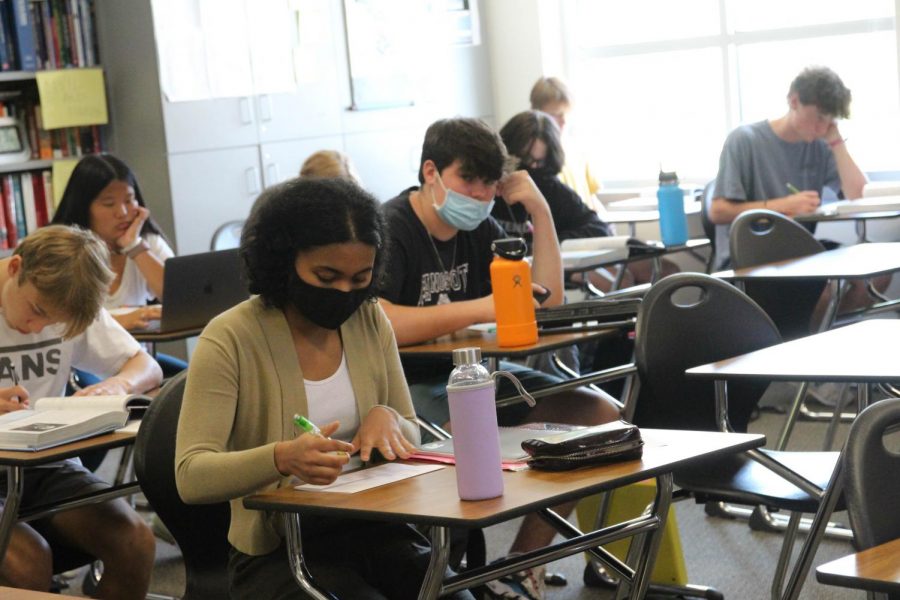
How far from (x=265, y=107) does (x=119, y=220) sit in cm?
171

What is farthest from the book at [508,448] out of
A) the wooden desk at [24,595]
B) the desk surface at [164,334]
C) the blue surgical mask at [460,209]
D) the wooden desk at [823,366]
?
the desk surface at [164,334]

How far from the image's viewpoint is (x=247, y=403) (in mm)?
1941

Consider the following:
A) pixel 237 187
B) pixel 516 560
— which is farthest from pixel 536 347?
pixel 237 187

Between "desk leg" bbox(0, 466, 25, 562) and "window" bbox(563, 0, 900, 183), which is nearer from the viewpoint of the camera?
"desk leg" bbox(0, 466, 25, 562)

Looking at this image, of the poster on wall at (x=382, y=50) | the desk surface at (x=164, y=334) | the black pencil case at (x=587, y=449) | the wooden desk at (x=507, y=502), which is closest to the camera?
the wooden desk at (x=507, y=502)

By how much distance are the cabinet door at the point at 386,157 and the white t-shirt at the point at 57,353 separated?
3.10 meters

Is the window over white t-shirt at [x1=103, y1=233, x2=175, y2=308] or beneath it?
over

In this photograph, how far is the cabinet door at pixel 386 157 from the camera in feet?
19.8

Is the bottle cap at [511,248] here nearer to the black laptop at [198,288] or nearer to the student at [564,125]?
the black laptop at [198,288]

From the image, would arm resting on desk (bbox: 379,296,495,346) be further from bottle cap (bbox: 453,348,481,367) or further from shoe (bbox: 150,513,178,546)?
bottle cap (bbox: 453,348,481,367)

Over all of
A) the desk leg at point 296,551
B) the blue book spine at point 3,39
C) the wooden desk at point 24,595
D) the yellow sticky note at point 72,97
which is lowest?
the desk leg at point 296,551

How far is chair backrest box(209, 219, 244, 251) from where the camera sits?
17.9 feet

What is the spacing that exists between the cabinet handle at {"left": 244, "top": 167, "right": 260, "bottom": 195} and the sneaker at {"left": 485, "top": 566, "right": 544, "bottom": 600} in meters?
3.13

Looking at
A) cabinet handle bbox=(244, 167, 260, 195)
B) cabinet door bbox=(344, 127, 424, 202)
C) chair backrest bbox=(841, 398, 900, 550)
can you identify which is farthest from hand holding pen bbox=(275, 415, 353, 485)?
cabinet door bbox=(344, 127, 424, 202)
